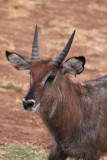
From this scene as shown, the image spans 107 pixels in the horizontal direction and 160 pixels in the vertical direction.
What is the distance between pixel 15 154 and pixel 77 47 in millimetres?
11460

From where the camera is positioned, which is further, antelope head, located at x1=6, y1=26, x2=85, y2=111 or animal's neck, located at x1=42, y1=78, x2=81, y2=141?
animal's neck, located at x1=42, y1=78, x2=81, y2=141

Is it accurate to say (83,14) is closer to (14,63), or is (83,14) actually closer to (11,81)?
(11,81)

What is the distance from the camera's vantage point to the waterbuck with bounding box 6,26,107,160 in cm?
731

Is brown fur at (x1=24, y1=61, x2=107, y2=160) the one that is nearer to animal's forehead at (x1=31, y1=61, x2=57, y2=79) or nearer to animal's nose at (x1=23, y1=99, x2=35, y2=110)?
animal's forehead at (x1=31, y1=61, x2=57, y2=79)

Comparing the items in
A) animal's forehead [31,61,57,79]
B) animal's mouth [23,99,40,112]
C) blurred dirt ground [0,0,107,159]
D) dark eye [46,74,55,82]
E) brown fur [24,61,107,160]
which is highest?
animal's forehead [31,61,57,79]

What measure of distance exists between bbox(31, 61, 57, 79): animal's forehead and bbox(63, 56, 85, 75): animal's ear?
0.18 metres

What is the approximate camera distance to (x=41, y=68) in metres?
7.38

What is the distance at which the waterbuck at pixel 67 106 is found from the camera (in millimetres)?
7312

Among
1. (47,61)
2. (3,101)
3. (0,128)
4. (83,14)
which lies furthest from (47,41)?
(47,61)

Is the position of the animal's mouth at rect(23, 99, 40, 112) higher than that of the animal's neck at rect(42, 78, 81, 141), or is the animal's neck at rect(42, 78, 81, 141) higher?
the animal's mouth at rect(23, 99, 40, 112)

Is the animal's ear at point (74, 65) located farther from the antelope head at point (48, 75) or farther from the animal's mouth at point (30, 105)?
the animal's mouth at point (30, 105)

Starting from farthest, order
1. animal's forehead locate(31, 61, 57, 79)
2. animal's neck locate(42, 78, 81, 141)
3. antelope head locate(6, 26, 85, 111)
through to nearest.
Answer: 1. animal's neck locate(42, 78, 81, 141)
2. animal's forehead locate(31, 61, 57, 79)
3. antelope head locate(6, 26, 85, 111)

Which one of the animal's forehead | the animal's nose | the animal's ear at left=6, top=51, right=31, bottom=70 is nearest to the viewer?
the animal's nose

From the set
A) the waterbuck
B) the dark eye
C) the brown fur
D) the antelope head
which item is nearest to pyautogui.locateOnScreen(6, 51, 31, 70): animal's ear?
the waterbuck
